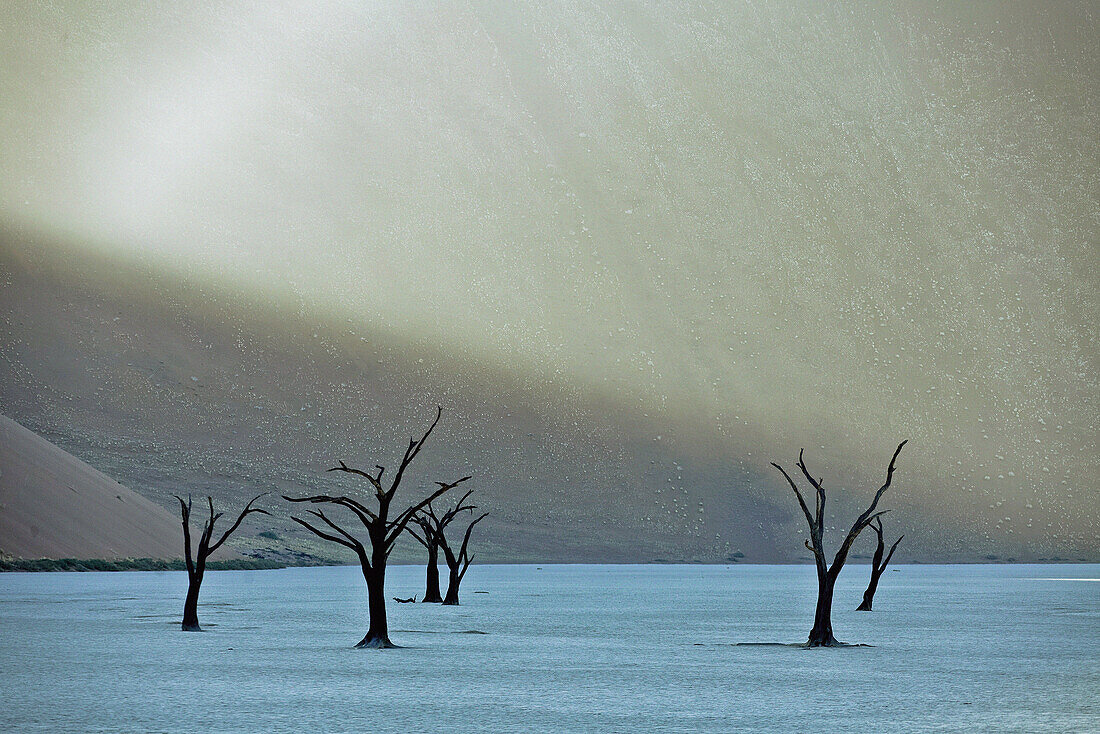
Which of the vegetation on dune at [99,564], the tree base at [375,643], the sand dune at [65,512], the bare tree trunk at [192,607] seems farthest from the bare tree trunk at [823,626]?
the sand dune at [65,512]

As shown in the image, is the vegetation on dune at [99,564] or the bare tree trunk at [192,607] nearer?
the bare tree trunk at [192,607]

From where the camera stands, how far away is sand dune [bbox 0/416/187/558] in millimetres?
77750

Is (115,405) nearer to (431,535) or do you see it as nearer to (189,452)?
(189,452)

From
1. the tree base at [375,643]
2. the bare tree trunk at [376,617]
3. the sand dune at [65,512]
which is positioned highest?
the sand dune at [65,512]

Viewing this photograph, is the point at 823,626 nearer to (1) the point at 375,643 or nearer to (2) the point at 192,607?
(1) the point at 375,643

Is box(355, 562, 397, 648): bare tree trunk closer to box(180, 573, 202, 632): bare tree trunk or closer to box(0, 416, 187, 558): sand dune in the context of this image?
box(180, 573, 202, 632): bare tree trunk

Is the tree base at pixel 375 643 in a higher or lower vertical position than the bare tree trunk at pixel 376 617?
lower

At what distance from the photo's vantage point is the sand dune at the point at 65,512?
255 ft

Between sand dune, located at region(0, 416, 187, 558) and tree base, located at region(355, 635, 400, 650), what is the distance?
174 feet

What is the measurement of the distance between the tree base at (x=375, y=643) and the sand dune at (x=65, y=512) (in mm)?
53066

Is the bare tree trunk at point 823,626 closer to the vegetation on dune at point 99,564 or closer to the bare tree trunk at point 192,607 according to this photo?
the bare tree trunk at point 192,607

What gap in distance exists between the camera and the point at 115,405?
160 metres

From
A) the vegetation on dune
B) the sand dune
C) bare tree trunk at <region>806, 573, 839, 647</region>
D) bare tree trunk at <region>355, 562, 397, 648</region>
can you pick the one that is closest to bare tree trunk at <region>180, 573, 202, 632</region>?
bare tree trunk at <region>355, 562, 397, 648</region>

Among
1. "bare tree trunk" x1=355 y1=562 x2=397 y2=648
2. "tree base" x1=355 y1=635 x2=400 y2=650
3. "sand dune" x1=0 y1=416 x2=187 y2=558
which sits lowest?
"tree base" x1=355 y1=635 x2=400 y2=650
